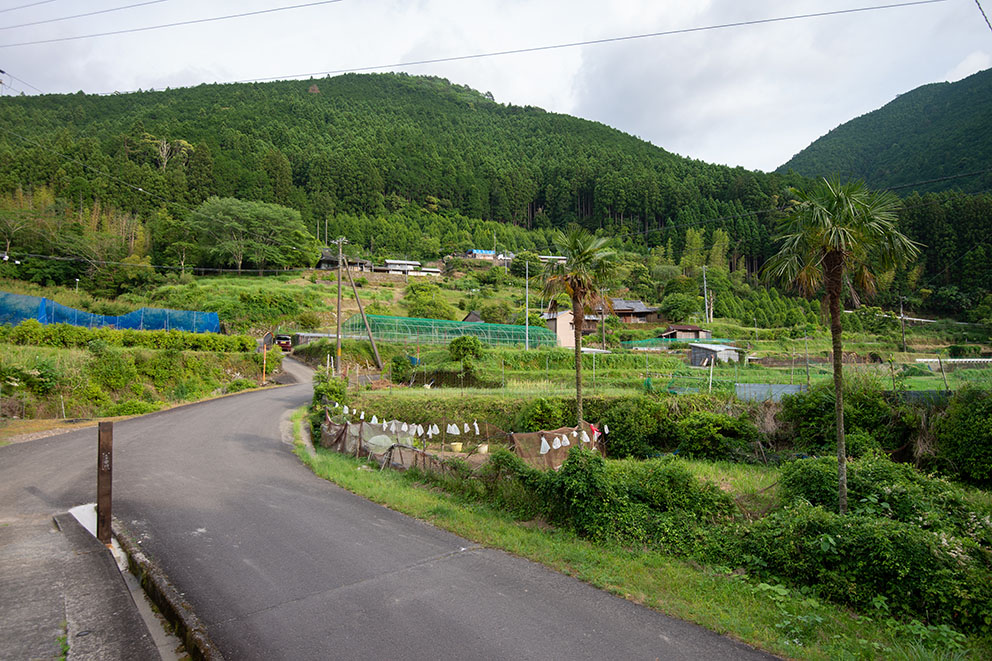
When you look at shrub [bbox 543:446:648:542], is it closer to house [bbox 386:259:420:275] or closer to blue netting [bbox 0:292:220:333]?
blue netting [bbox 0:292:220:333]

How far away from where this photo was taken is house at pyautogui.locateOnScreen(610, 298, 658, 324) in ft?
194

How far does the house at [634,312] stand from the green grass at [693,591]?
5246 centimetres

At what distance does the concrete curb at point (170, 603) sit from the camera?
434cm

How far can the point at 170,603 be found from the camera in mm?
5109

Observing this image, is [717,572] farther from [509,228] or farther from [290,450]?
[509,228]

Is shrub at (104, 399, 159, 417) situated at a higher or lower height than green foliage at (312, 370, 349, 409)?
lower

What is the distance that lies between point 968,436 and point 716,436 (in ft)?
17.3

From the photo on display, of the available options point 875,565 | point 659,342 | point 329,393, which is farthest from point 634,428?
point 659,342

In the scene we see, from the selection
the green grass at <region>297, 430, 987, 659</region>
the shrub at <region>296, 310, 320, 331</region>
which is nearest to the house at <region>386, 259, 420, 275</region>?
the shrub at <region>296, 310, 320, 331</region>

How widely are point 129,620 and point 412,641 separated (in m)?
2.74

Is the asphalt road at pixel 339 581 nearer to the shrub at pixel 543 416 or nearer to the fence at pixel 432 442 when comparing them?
the fence at pixel 432 442

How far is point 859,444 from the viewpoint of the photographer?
1168 centimetres

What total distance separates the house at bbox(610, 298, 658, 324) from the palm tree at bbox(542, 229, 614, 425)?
158 feet

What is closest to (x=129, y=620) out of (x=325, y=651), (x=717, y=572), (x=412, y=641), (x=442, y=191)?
(x=325, y=651)
